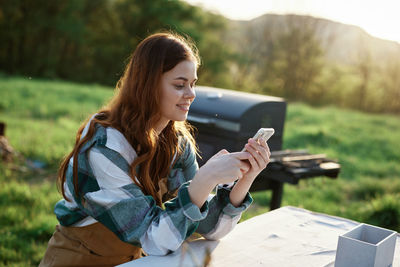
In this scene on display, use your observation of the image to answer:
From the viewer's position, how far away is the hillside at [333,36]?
1220 centimetres

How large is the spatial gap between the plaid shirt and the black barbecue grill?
160 centimetres

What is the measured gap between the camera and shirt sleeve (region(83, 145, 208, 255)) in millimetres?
1252

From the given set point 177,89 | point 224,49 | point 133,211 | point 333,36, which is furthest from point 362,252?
point 224,49

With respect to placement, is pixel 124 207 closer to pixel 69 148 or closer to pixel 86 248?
pixel 86 248

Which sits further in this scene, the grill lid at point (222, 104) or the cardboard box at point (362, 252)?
the grill lid at point (222, 104)

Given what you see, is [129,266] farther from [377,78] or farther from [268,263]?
[377,78]

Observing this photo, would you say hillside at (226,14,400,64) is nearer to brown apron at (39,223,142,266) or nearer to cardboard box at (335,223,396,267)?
cardboard box at (335,223,396,267)

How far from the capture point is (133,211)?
129cm

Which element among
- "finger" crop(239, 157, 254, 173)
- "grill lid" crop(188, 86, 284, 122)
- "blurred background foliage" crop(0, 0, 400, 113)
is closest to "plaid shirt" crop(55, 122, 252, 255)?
"finger" crop(239, 157, 254, 173)

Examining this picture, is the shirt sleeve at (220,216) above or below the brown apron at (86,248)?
above

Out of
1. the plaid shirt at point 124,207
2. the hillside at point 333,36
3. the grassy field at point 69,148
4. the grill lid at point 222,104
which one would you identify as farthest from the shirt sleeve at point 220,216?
the hillside at point 333,36

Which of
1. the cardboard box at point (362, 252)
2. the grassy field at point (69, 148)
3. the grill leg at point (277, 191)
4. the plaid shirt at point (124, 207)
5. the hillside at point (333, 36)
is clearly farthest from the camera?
the hillside at point (333, 36)

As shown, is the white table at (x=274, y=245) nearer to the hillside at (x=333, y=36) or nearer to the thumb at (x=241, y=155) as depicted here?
the thumb at (x=241, y=155)

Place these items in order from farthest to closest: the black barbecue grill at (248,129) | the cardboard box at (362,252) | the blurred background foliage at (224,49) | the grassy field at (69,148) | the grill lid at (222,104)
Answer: the blurred background foliage at (224,49)
the grassy field at (69,148)
the grill lid at (222,104)
the black barbecue grill at (248,129)
the cardboard box at (362,252)
